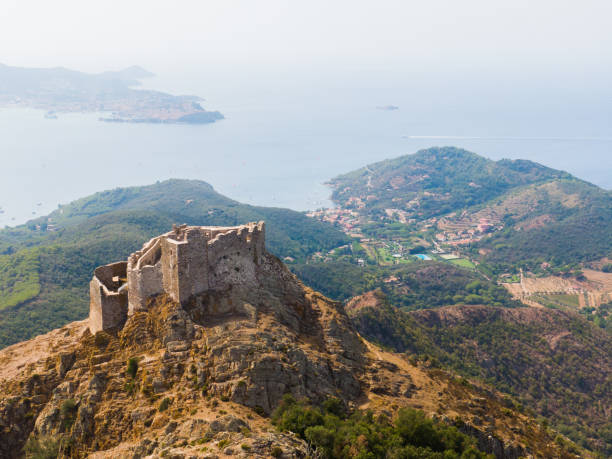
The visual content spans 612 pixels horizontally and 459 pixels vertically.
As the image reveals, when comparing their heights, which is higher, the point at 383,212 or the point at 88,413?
the point at 88,413

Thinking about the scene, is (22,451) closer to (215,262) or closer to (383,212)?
(215,262)

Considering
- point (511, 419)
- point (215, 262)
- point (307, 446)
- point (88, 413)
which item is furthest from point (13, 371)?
point (511, 419)

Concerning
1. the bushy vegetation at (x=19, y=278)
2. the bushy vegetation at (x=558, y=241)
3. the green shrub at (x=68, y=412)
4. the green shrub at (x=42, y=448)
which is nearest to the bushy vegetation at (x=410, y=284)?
the bushy vegetation at (x=558, y=241)

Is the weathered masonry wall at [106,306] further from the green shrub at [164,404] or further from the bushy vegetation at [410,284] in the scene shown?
the bushy vegetation at [410,284]

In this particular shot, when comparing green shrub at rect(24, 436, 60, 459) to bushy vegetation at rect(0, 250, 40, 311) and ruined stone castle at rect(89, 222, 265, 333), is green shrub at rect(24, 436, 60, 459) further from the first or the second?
bushy vegetation at rect(0, 250, 40, 311)

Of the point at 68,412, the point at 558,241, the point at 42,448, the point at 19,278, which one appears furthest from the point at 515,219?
the point at 42,448
